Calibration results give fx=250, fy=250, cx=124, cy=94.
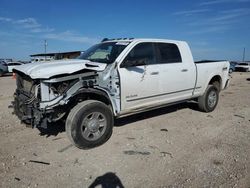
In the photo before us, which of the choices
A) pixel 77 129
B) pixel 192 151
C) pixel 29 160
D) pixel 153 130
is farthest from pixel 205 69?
pixel 29 160

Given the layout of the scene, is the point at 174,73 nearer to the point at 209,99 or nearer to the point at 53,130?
the point at 209,99

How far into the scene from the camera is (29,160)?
4.15 meters

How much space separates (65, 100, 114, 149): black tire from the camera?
438 centimetres

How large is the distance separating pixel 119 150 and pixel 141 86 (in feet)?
4.72

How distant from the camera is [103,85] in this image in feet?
15.7

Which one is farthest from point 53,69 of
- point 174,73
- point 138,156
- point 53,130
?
point 174,73

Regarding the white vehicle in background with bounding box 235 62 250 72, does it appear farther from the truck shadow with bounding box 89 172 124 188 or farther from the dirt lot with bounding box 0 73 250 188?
the truck shadow with bounding box 89 172 124 188

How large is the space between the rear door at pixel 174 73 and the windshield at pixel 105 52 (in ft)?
3.17

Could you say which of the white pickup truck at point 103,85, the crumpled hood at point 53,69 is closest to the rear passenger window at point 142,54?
the white pickup truck at point 103,85

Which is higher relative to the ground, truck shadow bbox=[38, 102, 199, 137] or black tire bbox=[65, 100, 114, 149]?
black tire bbox=[65, 100, 114, 149]

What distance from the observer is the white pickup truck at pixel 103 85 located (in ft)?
14.2

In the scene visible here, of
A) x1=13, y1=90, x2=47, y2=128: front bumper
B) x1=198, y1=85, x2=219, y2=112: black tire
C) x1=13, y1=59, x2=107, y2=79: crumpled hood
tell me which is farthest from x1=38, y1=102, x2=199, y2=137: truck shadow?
x1=13, y1=59, x2=107, y2=79: crumpled hood

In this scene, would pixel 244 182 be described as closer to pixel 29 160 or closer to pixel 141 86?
pixel 141 86

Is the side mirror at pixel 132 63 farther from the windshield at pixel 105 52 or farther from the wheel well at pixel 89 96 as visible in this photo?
the wheel well at pixel 89 96
